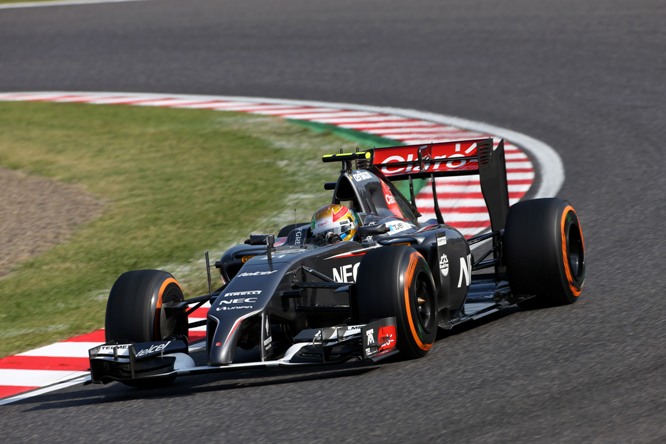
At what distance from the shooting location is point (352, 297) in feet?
25.1

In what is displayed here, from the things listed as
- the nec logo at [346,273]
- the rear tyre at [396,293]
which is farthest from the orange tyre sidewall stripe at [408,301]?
the nec logo at [346,273]

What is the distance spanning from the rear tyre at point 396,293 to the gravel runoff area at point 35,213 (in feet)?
18.5

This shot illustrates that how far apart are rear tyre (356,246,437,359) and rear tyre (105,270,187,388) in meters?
1.43

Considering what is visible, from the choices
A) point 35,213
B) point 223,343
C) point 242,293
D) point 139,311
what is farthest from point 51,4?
point 223,343

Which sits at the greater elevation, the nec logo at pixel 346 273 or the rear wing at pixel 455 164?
the rear wing at pixel 455 164

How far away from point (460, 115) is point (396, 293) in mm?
9318

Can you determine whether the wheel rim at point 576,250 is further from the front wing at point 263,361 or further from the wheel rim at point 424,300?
the front wing at point 263,361

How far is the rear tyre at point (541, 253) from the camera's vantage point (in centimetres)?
877

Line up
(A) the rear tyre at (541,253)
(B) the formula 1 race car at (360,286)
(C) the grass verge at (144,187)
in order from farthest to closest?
(C) the grass verge at (144,187)
(A) the rear tyre at (541,253)
(B) the formula 1 race car at (360,286)

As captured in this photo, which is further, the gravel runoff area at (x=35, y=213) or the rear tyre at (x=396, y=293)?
the gravel runoff area at (x=35, y=213)

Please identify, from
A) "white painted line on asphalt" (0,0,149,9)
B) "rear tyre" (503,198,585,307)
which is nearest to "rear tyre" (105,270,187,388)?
"rear tyre" (503,198,585,307)

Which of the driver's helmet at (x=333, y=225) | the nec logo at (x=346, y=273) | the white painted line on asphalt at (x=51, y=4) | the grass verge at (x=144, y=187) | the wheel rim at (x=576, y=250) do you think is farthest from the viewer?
the white painted line on asphalt at (x=51, y=4)

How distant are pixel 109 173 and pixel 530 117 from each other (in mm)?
5688

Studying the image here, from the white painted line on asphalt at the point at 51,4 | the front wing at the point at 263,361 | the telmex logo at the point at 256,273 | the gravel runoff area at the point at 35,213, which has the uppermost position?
the white painted line on asphalt at the point at 51,4
